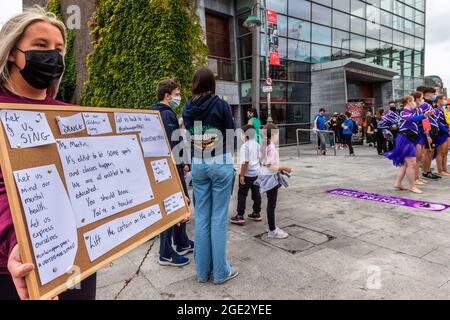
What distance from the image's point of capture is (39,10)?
1.50 m

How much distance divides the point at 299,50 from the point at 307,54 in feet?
2.28

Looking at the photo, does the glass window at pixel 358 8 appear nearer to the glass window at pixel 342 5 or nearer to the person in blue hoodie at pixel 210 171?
the glass window at pixel 342 5

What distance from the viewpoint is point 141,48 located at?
25.9 feet

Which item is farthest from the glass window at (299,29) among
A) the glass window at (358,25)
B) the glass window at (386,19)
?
the glass window at (386,19)

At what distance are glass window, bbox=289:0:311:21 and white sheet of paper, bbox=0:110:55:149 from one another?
1688cm

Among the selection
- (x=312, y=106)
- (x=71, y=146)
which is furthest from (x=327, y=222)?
(x=312, y=106)

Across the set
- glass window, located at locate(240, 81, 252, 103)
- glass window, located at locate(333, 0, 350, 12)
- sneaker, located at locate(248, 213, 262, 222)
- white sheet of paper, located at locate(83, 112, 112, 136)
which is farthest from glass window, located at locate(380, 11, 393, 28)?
white sheet of paper, located at locate(83, 112, 112, 136)

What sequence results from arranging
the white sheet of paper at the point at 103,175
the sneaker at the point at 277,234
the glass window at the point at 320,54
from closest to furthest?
the white sheet of paper at the point at 103,175, the sneaker at the point at 277,234, the glass window at the point at 320,54

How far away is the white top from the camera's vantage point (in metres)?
4.57

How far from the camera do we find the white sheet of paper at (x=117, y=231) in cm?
136

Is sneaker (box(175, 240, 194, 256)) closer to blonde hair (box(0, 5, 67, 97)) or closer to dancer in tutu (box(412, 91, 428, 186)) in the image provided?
blonde hair (box(0, 5, 67, 97))

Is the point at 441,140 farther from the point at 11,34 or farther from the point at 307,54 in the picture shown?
the point at 307,54

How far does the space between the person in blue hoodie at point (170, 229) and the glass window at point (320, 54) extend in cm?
1546
